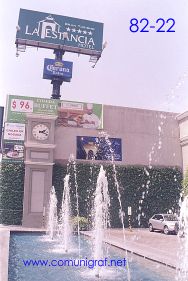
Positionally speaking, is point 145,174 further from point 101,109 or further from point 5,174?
point 5,174

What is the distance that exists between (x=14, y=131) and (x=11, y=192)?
Answer: 4.83m

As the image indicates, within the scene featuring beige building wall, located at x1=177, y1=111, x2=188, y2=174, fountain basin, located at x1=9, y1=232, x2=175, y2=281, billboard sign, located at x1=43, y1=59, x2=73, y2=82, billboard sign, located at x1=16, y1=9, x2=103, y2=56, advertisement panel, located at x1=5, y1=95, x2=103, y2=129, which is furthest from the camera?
billboard sign, located at x1=43, y1=59, x2=73, y2=82

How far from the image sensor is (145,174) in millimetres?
32125

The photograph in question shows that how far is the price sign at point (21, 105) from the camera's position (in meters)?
30.3

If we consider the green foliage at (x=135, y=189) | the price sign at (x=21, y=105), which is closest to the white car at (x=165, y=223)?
the green foliage at (x=135, y=189)

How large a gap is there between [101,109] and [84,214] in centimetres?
916

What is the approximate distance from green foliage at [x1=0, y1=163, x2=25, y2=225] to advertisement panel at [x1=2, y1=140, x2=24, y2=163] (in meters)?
0.41

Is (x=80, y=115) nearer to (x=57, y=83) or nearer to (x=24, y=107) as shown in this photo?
(x=24, y=107)

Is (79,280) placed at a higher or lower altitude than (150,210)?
lower

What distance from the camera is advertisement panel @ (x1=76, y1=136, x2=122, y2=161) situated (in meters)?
31.2

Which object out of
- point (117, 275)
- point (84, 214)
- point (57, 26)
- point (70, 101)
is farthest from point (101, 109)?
point (117, 275)

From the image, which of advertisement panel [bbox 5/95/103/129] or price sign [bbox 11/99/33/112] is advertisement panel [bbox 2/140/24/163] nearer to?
advertisement panel [bbox 5/95/103/129]

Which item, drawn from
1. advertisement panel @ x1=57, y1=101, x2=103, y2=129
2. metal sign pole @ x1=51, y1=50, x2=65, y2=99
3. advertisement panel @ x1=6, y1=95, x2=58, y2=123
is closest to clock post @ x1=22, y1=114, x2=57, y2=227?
advertisement panel @ x1=6, y1=95, x2=58, y2=123

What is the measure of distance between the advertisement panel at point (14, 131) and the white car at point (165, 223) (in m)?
12.1
